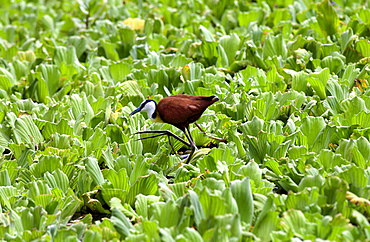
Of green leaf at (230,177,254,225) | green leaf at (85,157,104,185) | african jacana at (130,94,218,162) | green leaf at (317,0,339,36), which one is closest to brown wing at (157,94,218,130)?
african jacana at (130,94,218,162)

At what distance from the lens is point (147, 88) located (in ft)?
13.7

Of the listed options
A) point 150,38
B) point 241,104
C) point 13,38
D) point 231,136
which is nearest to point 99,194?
point 231,136

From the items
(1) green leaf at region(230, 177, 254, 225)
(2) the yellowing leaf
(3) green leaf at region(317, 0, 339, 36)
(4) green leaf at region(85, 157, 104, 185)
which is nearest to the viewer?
(1) green leaf at region(230, 177, 254, 225)

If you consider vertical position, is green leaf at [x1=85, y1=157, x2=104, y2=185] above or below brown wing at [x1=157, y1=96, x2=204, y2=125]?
below

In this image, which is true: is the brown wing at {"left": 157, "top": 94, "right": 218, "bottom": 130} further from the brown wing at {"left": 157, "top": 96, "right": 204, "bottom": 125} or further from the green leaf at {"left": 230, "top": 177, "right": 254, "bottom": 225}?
the green leaf at {"left": 230, "top": 177, "right": 254, "bottom": 225}

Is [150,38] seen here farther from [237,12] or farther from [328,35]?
[328,35]

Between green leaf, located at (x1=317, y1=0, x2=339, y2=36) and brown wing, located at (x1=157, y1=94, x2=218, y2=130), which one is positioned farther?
green leaf, located at (x1=317, y1=0, x2=339, y2=36)

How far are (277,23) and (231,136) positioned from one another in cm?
253

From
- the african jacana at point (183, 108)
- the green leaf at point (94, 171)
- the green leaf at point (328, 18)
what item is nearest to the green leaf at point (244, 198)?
the african jacana at point (183, 108)

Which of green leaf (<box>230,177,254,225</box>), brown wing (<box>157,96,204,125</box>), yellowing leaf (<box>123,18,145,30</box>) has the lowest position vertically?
yellowing leaf (<box>123,18,145,30</box>)

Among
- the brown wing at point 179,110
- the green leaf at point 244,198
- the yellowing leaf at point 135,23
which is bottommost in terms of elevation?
the yellowing leaf at point 135,23

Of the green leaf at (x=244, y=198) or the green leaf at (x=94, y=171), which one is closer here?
the green leaf at (x=244, y=198)

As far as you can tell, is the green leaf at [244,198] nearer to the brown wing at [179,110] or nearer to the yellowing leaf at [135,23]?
the brown wing at [179,110]

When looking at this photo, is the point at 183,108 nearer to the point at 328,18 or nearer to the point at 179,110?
the point at 179,110
